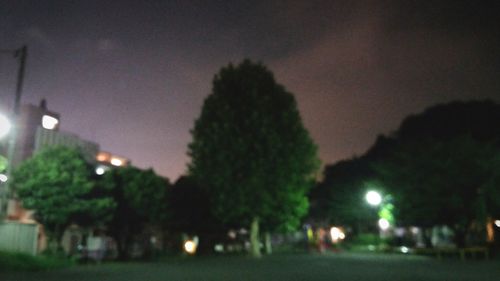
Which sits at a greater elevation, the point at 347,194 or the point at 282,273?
the point at 347,194

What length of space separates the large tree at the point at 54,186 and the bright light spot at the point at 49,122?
17.1 metres

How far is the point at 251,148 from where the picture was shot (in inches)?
1393

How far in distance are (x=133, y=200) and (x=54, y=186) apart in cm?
981

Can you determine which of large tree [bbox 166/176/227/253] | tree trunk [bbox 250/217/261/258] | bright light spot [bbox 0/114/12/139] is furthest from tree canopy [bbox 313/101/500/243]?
bright light spot [bbox 0/114/12/139]

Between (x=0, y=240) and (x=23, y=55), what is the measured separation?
8.02 meters

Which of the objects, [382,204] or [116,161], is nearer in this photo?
[382,204]

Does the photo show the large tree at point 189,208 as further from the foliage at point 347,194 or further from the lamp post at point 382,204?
the foliage at point 347,194

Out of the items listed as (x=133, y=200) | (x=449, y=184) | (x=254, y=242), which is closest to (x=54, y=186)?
(x=133, y=200)

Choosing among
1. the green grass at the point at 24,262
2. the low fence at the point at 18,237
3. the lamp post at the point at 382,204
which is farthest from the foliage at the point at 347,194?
the green grass at the point at 24,262

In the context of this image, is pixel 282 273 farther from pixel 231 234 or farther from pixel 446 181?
pixel 231 234

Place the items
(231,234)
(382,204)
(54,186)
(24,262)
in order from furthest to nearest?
(231,234) < (382,204) < (54,186) < (24,262)

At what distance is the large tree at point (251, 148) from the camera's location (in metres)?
35.1

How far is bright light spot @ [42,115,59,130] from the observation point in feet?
143

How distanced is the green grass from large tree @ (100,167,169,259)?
13.9m
